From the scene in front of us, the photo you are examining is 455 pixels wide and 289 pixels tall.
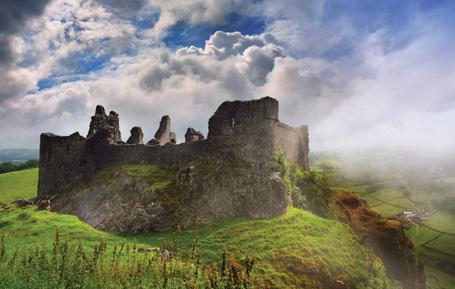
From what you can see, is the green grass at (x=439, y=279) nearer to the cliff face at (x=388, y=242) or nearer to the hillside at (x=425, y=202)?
the hillside at (x=425, y=202)

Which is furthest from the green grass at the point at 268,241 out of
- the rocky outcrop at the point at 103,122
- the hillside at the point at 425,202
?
the hillside at the point at 425,202

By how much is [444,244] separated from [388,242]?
300ft

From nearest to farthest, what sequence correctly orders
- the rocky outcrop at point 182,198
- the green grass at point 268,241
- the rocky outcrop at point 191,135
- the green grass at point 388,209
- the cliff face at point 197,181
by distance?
the green grass at point 268,241 → the rocky outcrop at point 182,198 → the cliff face at point 197,181 → the rocky outcrop at point 191,135 → the green grass at point 388,209

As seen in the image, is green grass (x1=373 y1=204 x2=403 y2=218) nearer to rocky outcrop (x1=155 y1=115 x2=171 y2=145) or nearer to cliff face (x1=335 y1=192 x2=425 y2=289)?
cliff face (x1=335 y1=192 x2=425 y2=289)

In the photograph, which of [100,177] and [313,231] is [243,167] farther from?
[100,177]

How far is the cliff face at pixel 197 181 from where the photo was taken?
31016 mm

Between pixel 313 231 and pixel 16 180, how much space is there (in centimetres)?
7963

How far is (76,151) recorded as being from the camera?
46.5 metres

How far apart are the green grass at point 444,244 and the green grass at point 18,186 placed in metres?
115

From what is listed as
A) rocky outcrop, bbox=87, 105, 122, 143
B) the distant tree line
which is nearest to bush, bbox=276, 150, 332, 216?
rocky outcrop, bbox=87, 105, 122, 143

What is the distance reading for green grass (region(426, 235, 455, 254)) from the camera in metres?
112

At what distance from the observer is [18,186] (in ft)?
258

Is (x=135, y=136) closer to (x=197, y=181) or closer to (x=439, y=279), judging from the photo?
(x=197, y=181)

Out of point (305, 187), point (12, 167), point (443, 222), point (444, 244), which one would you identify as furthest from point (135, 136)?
point (443, 222)
